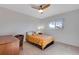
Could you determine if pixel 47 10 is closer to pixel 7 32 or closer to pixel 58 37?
pixel 58 37

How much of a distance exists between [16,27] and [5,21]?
41 cm

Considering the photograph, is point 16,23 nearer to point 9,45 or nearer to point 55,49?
point 9,45

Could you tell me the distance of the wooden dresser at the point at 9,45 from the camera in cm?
257

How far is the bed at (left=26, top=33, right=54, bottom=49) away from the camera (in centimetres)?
300

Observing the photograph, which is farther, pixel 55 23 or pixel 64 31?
pixel 64 31

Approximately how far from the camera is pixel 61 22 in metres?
2.93

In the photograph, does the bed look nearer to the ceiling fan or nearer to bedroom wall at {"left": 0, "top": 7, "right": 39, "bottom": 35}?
bedroom wall at {"left": 0, "top": 7, "right": 39, "bottom": 35}

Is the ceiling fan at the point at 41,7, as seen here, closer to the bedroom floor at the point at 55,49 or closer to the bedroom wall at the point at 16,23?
the bedroom wall at the point at 16,23

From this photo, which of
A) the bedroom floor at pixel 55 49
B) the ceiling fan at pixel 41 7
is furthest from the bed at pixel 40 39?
the ceiling fan at pixel 41 7

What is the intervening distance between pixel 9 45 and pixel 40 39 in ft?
4.63

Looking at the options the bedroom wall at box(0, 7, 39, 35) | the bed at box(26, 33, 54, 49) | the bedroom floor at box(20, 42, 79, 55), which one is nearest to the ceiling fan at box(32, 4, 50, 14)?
the bedroom wall at box(0, 7, 39, 35)

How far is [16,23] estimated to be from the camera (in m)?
2.86
